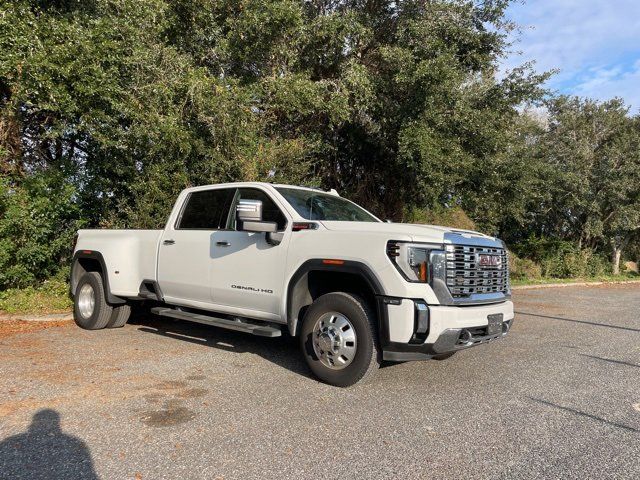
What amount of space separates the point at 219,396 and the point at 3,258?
5766mm

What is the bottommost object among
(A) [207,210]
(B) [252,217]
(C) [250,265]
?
(C) [250,265]

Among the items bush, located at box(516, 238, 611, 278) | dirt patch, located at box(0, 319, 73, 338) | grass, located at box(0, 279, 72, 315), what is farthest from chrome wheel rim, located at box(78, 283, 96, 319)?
bush, located at box(516, 238, 611, 278)

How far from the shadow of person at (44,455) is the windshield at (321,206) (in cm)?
308

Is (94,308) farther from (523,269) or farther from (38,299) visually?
(523,269)

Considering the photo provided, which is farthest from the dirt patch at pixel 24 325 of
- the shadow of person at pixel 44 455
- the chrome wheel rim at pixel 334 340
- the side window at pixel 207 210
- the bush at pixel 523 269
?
the bush at pixel 523 269

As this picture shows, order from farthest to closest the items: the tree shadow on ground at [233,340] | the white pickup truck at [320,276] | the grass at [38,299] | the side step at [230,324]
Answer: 1. the grass at [38,299]
2. the tree shadow on ground at [233,340]
3. the side step at [230,324]
4. the white pickup truck at [320,276]

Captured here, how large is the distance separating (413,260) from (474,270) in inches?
31.0

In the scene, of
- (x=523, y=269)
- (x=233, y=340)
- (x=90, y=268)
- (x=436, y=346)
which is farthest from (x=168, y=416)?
(x=523, y=269)

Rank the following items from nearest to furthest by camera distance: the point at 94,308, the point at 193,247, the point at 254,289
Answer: the point at 254,289
the point at 193,247
the point at 94,308

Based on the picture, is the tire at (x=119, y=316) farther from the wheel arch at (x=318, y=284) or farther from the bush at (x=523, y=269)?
the bush at (x=523, y=269)

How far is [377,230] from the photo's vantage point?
475 centimetres

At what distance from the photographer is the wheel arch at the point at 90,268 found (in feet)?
23.4

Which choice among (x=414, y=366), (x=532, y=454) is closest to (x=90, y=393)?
(x=414, y=366)

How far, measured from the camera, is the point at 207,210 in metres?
6.45
